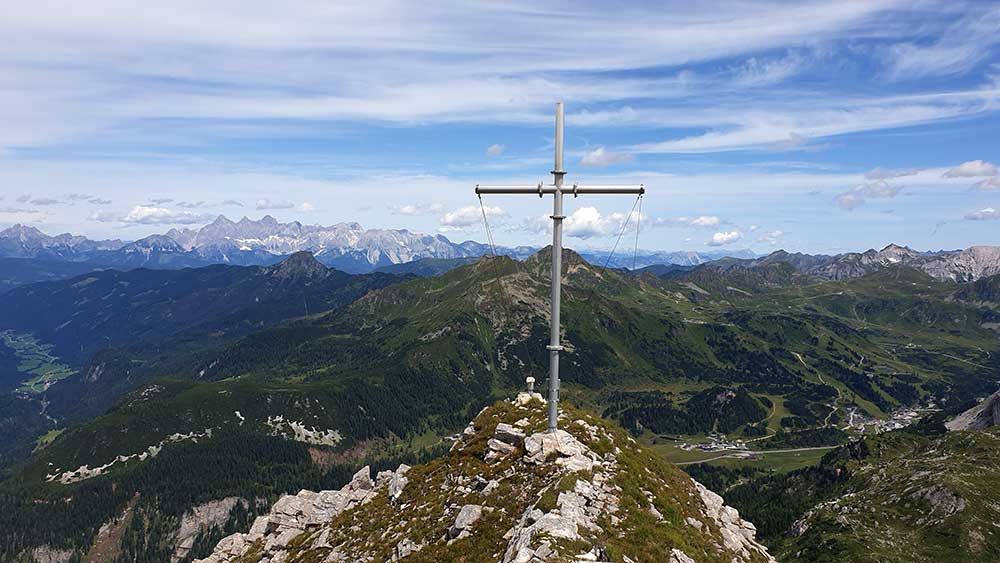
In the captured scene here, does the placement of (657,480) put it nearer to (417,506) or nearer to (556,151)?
(417,506)

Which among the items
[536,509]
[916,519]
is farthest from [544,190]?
[916,519]

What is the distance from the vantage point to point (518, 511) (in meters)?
35.3

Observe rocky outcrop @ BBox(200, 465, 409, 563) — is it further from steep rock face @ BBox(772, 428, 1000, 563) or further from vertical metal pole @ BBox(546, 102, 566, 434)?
steep rock face @ BBox(772, 428, 1000, 563)

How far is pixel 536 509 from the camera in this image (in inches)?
1281

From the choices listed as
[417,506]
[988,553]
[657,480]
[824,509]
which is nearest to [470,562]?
[417,506]

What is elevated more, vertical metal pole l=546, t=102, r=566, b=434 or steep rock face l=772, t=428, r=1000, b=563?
vertical metal pole l=546, t=102, r=566, b=434

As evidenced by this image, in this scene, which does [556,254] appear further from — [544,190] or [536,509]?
[536,509]

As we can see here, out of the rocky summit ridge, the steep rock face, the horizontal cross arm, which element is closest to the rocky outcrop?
the rocky summit ridge

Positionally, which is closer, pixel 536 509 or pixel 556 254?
pixel 536 509

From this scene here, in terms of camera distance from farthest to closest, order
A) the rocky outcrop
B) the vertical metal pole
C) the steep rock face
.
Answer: the steep rock face
the rocky outcrop
the vertical metal pole

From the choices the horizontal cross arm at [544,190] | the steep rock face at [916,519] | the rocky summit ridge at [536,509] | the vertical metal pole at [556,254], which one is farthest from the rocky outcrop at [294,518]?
the steep rock face at [916,519]

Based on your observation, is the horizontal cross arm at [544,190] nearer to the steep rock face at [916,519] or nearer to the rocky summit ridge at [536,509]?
the rocky summit ridge at [536,509]

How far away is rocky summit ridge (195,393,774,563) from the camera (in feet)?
101

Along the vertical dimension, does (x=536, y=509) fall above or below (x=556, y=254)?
below
